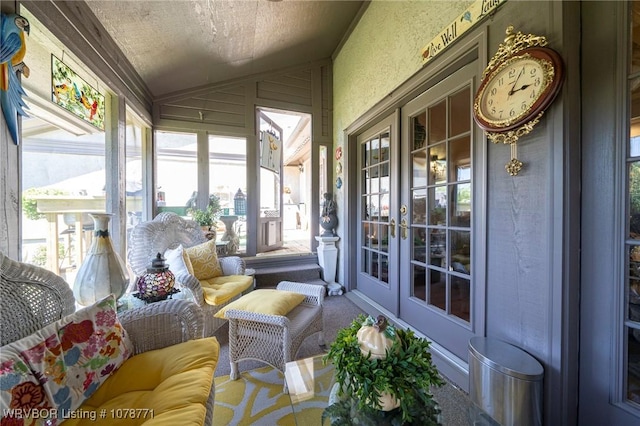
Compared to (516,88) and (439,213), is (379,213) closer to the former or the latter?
(439,213)

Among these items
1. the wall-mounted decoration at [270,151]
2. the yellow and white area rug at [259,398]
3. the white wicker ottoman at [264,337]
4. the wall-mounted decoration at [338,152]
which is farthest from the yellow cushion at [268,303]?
the wall-mounted decoration at [270,151]

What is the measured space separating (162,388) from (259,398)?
0.79 m

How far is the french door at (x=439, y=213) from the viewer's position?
5.69 ft

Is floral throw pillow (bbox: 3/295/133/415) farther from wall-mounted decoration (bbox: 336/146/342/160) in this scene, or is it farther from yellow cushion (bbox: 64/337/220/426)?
wall-mounted decoration (bbox: 336/146/342/160)

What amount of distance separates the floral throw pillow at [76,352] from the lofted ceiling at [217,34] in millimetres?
2067

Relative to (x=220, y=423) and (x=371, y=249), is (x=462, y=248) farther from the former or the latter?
(x=220, y=423)

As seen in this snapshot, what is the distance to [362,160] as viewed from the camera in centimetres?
322

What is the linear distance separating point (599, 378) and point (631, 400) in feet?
0.35

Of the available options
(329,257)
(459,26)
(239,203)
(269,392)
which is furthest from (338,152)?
(269,392)

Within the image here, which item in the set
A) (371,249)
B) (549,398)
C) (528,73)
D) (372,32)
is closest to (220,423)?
(549,398)

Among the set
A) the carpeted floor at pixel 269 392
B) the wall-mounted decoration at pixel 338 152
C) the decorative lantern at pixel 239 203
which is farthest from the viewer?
the decorative lantern at pixel 239 203

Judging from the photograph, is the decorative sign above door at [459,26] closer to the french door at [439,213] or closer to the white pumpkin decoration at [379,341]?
the french door at [439,213]

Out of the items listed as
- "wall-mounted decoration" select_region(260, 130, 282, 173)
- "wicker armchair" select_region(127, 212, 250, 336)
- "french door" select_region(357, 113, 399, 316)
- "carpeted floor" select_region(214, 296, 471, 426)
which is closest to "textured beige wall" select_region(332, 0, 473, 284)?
"french door" select_region(357, 113, 399, 316)

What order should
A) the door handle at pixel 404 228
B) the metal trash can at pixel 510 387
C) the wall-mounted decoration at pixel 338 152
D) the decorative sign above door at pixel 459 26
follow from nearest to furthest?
the metal trash can at pixel 510 387 → the decorative sign above door at pixel 459 26 → the door handle at pixel 404 228 → the wall-mounted decoration at pixel 338 152
